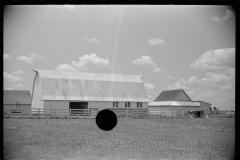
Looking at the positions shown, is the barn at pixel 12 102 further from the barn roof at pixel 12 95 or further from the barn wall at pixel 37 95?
the barn wall at pixel 37 95

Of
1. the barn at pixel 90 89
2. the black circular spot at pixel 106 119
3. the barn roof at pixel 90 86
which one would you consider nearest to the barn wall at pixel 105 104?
the barn at pixel 90 89

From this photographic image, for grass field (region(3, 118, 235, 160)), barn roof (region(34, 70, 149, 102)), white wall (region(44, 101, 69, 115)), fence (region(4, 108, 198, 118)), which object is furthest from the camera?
white wall (region(44, 101, 69, 115))

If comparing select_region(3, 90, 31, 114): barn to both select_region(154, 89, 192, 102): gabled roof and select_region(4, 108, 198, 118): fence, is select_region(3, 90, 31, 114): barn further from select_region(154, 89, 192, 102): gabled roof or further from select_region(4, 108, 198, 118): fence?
select_region(154, 89, 192, 102): gabled roof

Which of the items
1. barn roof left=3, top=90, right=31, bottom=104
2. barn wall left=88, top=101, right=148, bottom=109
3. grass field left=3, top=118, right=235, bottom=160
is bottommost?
grass field left=3, top=118, right=235, bottom=160

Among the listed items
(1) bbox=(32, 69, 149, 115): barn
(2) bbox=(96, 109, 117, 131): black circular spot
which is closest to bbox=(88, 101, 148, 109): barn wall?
(1) bbox=(32, 69, 149, 115): barn

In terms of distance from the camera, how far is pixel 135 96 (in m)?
12.7

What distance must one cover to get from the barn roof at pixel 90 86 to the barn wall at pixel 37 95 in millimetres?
152

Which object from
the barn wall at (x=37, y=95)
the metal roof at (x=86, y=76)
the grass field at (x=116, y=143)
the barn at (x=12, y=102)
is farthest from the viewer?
the barn at (x=12, y=102)

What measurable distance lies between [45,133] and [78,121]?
2.06 metres

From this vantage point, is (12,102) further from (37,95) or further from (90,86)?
(90,86)

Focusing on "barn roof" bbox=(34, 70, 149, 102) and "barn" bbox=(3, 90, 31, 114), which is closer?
"barn roof" bbox=(34, 70, 149, 102)

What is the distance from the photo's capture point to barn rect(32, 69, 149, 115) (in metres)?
Answer: 10.9

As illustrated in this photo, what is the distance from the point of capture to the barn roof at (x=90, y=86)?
35.5ft
